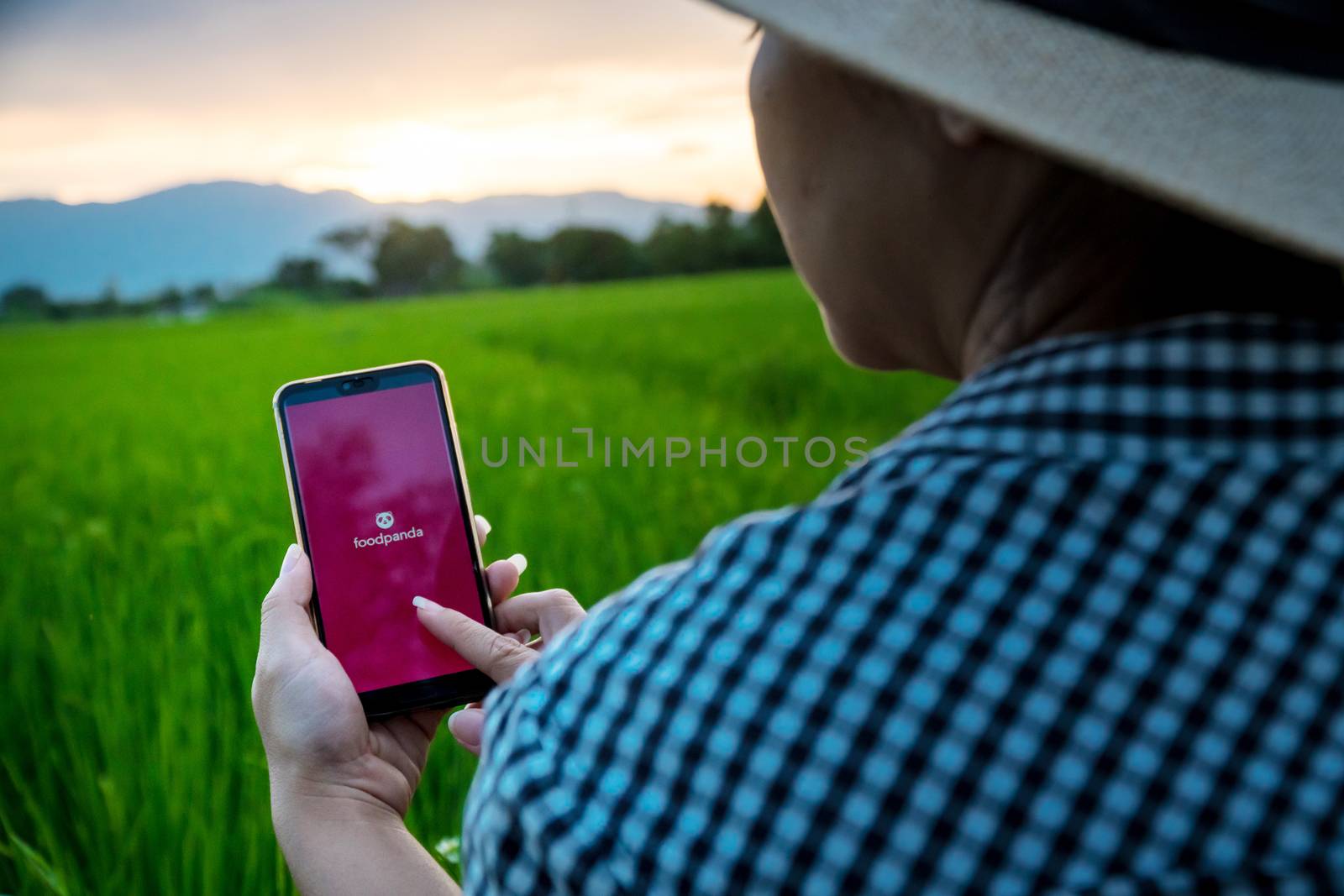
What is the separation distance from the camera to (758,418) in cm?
400

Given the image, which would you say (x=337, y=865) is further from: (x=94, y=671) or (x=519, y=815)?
(x=94, y=671)

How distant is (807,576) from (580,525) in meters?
2.06

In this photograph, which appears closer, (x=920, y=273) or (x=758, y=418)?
(x=920, y=273)

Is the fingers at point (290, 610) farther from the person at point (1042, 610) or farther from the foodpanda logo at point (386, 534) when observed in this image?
the person at point (1042, 610)

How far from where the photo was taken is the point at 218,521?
8.79 feet

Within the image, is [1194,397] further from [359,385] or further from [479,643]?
[359,385]

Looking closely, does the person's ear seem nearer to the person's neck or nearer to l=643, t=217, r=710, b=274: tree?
the person's neck

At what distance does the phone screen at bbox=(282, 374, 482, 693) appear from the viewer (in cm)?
110

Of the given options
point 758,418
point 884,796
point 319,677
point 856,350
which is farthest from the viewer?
point 758,418

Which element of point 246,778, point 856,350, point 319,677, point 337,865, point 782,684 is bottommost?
point 246,778

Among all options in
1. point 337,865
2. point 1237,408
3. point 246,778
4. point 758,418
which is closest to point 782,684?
point 1237,408

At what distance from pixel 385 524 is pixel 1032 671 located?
799 mm

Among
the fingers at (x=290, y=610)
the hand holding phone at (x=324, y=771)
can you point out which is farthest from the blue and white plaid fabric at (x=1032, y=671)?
the fingers at (x=290, y=610)

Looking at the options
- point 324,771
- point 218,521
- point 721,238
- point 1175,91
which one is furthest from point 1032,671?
point 721,238
